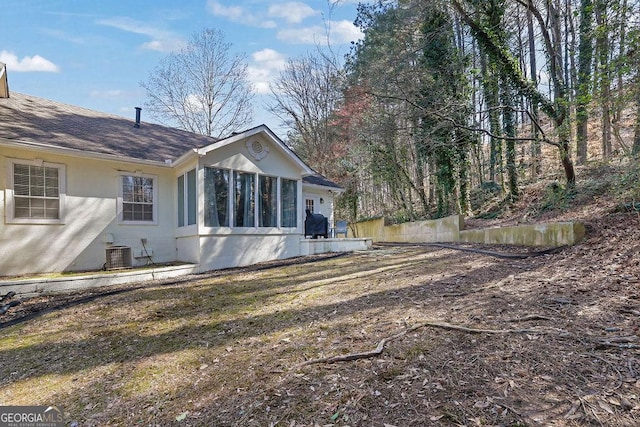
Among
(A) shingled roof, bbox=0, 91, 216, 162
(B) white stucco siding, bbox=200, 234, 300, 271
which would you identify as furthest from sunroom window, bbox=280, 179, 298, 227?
(A) shingled roof, bbox=0, 91, 216, 162

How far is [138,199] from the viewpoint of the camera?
8.43 m

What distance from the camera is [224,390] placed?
237cm

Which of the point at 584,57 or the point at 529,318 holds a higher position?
the point at 584,57

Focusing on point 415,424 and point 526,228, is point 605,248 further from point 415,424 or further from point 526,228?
point 415,424

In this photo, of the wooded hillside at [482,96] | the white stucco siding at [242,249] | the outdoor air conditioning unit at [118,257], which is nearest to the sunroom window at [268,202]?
the white stucco siding at [242,249]

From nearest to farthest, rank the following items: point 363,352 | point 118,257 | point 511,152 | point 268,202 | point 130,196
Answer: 1. point 363,352
2. point 118,257
3. point 130,196
4. point 268,202
5. point 511,152

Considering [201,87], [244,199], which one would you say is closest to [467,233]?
[244,199]

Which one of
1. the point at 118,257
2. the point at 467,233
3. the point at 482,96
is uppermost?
the point at 482,96

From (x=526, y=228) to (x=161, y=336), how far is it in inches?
291

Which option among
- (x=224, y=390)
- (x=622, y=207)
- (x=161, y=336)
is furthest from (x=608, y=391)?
(x=622, y=207)

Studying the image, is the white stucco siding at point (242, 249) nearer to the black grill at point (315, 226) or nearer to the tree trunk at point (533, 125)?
the black grill at point (315, 226)

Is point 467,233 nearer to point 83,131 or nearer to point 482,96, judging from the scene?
point 482,96

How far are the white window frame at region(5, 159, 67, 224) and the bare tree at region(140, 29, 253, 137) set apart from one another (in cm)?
1443

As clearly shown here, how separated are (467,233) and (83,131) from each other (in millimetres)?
11544
